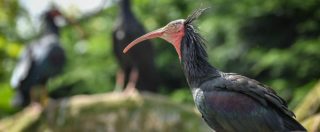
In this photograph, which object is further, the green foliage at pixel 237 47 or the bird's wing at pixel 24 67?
the green foliage at pixel 237 47

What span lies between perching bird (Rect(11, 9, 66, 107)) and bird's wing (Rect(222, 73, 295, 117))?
5.97m

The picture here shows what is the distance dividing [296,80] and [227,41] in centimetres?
134

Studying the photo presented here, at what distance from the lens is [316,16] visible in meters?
12.9

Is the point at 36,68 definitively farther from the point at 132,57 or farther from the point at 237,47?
the point at 237,47

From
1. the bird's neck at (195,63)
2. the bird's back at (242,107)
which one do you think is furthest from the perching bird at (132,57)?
the bird's back at (242,107)

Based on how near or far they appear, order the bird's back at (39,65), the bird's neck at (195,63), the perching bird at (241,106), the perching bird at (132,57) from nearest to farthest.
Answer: the perching bird at (241,106) < the bird's neck at (195,63) < the perching bird at (132,57) < the bird's back at (39,65)

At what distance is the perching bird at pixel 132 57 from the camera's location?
1182cm

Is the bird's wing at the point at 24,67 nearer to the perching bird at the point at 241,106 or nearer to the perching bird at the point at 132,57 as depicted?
the perching bird at the point at 132,57

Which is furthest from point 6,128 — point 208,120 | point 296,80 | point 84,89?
point 208,120

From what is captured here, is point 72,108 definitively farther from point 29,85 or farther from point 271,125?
point 271,125

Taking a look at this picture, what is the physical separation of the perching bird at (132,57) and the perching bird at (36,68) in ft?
3.08

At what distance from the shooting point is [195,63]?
267 inches

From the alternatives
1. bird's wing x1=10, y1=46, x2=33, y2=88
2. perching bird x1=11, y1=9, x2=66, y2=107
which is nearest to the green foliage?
perching bird x1=11, y1=9, x2=66, y2=107

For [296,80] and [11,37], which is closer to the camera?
[296,80]
